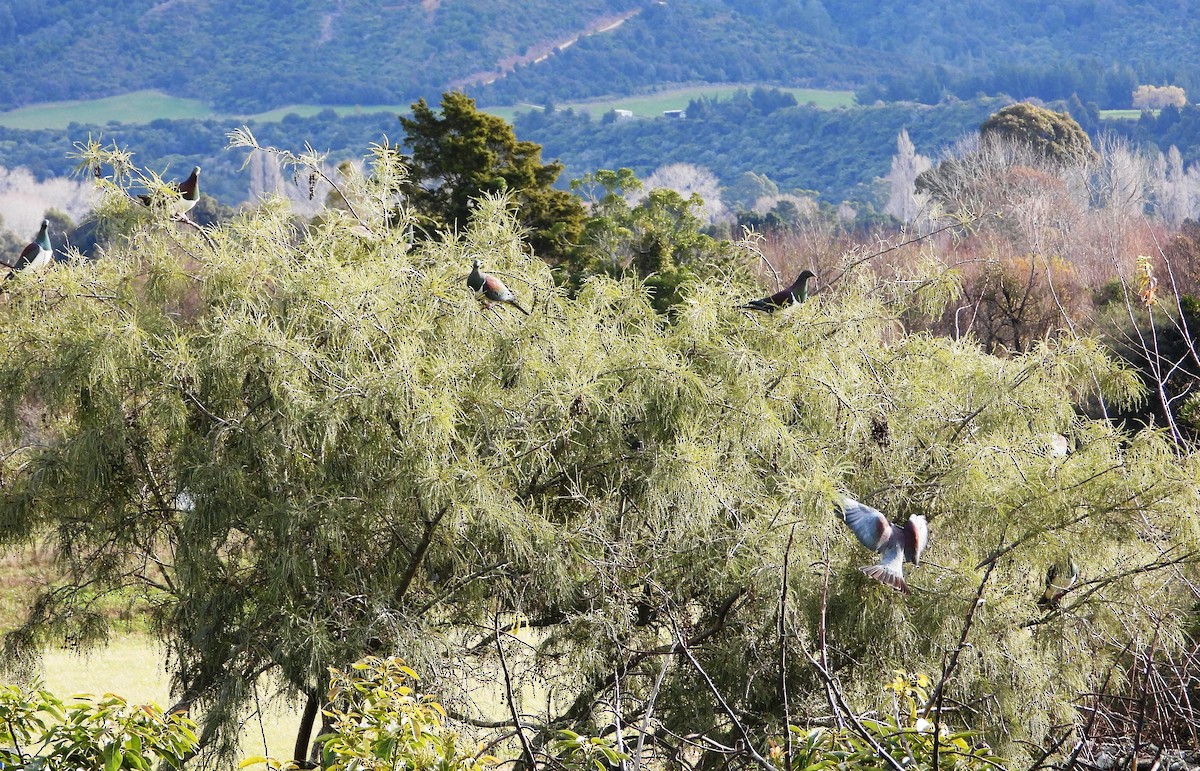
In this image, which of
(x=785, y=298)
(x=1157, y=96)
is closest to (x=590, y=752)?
(x=785, y=298)

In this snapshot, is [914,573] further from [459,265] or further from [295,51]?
[295,51]

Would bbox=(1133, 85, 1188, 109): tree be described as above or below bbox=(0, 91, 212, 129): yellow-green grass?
below

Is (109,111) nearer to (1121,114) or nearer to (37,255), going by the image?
(1121,114)

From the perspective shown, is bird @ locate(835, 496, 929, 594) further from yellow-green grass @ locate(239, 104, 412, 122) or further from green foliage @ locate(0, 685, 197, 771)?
yellow-green grass @ locate(239, 104, 412, 122)

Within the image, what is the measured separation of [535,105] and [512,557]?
6743 cm

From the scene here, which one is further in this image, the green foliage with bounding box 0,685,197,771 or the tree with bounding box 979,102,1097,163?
the tree with bounding box 979,102,1097,163

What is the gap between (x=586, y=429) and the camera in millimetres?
5004

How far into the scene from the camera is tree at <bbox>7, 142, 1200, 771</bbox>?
15.1ft

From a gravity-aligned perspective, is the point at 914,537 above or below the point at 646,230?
above

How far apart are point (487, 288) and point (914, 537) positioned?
1.92 m

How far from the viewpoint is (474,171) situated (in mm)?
13352

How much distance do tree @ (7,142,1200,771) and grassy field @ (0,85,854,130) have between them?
60518 millimetres

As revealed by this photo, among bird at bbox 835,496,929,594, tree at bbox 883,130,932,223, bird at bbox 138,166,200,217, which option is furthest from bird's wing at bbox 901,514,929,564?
tree at bbox 883,130,932,223

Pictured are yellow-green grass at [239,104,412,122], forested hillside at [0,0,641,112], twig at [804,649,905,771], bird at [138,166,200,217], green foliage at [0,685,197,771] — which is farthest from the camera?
forested hillside at [0,0,641,112]
